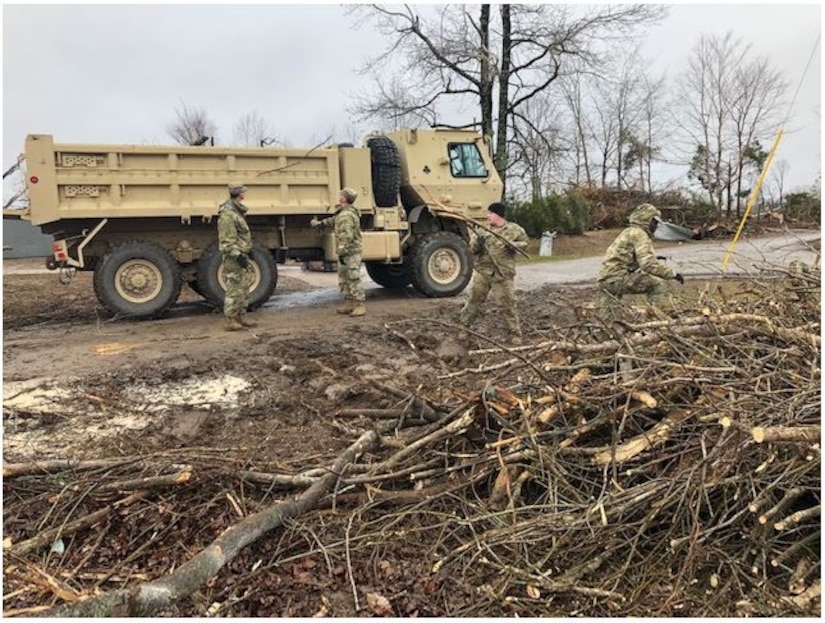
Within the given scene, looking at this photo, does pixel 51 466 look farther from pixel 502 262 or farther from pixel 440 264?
pixel 440 264

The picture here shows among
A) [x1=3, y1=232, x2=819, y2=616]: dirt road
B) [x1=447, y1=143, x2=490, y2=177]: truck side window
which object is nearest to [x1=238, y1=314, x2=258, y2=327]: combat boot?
[x1=3, y1=232, x2=819, y2=616]: dirt road

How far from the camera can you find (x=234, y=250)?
25.5ft

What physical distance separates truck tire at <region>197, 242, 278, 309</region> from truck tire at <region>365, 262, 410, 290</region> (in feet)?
7.89

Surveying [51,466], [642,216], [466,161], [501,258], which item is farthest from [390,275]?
[51,466]

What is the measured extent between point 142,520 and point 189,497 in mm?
262

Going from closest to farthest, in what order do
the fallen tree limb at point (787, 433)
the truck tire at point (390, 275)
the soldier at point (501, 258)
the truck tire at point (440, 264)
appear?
the fallen tree limb at point (787, 433)
the soldier at point (501, 258)
the truck tire at point (440, 264)
the truck tire at point (390, 275)

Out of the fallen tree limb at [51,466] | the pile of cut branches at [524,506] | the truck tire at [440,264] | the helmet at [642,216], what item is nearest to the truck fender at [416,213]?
the truck tire at [440,264]

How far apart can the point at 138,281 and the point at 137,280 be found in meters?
0.02

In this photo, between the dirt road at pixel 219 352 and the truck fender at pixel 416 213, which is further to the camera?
the truck fender at pixel 416 213

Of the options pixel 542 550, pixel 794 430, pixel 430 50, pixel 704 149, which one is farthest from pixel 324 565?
pixel 704 149

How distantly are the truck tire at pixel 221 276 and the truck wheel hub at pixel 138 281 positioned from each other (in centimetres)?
56

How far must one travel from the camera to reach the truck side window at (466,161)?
423 inches

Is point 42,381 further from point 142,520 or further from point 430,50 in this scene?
point 430,50

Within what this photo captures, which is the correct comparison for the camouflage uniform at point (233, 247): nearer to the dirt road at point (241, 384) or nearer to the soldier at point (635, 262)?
the dirt road at point (241, 384)
